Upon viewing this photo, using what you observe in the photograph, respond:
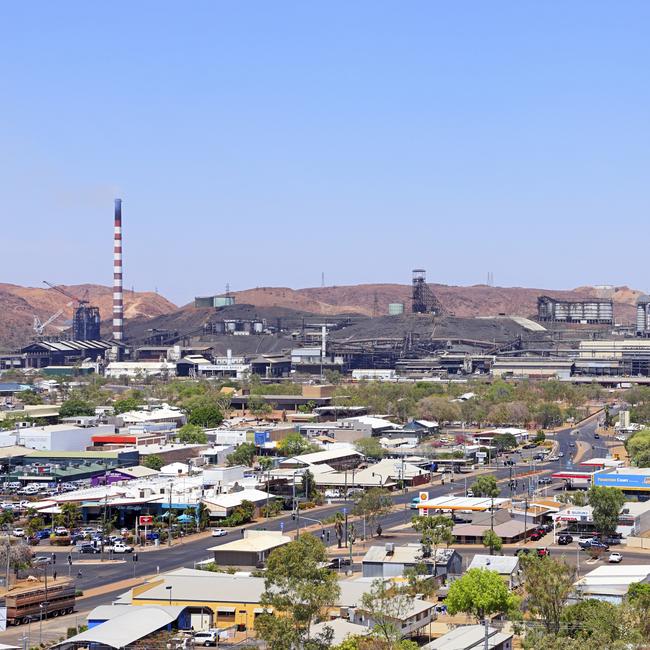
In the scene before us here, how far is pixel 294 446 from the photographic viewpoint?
180ft

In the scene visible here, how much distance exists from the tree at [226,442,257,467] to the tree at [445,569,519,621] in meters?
28.1

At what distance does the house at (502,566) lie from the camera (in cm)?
2773

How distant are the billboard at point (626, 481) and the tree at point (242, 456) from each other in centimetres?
1541

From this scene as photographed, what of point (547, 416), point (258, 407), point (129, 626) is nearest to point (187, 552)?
point (129, 626)

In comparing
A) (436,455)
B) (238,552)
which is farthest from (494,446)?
(238,552)

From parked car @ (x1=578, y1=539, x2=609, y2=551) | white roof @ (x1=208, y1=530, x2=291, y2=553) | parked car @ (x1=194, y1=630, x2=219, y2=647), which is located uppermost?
white roof @ (x1=208, y1=530, x2=291, y2=553)

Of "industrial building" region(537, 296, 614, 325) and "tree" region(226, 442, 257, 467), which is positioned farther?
"industrial building" region(537, 296, 614, 325)

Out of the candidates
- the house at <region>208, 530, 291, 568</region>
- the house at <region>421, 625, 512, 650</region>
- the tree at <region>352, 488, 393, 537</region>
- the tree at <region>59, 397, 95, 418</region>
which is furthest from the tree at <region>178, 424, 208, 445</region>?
the house at <region>421, 625, 512, 650</region>

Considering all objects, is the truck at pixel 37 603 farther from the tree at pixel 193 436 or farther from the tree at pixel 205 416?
the tree at pixel 205 416

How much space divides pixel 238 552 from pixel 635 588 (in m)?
9.21

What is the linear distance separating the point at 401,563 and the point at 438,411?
45954mm

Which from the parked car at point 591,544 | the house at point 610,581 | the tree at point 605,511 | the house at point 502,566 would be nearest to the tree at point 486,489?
the tree at point 605,511

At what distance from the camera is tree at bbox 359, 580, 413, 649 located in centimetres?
2130

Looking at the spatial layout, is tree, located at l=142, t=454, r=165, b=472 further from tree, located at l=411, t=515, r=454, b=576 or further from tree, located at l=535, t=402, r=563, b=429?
tree, located at l=535, t=402, r=563, b=429
